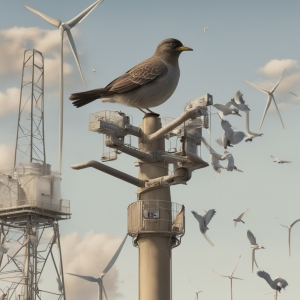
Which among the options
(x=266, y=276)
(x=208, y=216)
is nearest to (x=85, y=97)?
(x=208, y=216)

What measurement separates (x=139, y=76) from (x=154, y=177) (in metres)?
6.85

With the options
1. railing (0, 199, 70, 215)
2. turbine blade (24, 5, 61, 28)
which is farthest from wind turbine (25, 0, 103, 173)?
railing (0, 199, 70, 215)

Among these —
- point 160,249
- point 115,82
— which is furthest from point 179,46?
point 160,249

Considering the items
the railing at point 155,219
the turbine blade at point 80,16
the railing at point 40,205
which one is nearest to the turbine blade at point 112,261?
the railing at point 155,219

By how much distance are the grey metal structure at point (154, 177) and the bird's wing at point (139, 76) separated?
1.96 meters

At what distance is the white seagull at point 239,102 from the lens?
185 feet

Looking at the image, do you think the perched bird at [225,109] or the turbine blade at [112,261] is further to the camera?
the turbine blade at [112,261]

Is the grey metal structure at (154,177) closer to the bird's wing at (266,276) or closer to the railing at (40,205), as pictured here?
the bird's wing at (266,276)

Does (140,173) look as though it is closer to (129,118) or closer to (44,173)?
(129,118)

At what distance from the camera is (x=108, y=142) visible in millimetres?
58500

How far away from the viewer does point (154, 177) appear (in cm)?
6128

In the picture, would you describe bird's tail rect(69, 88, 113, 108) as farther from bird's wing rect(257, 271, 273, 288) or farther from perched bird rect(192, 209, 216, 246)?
bird's wing rect(257, 271, 273, 288)

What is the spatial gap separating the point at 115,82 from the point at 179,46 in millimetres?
4573

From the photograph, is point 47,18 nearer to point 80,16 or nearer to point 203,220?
point 80,16
